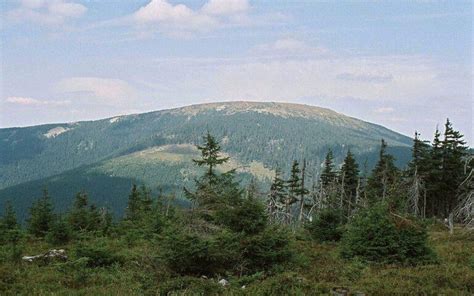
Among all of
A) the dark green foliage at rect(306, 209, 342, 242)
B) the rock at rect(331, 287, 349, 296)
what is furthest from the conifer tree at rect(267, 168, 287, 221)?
the rock at rect(331, 287, 349, 296)

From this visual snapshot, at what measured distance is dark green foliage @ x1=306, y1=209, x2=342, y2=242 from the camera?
26.6 m

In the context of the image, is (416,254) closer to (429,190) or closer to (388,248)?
(388,248)

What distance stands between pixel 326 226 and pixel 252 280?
15.1 metres

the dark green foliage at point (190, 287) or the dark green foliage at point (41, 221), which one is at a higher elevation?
the dark green foliage at point (190, 287)

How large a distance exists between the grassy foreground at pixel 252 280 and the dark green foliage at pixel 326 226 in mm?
8912

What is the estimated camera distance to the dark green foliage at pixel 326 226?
2658 centimetres

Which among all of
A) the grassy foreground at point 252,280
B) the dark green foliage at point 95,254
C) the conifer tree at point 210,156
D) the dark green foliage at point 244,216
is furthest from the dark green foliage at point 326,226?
the dark green foliage at point 95,254

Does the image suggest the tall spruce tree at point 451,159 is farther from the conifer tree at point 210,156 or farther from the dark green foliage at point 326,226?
the conifer tree at point 210,156

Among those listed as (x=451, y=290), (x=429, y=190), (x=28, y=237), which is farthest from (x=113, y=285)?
(x=429, y=190)

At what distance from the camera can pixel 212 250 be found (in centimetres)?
1363

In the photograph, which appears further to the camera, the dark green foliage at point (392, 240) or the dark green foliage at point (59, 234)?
the dark green foliage at point (59, 234)

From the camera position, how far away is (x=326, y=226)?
2686 cm

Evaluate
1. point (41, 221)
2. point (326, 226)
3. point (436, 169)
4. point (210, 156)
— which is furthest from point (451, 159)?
point (41, 221)

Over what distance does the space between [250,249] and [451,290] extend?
593cm
